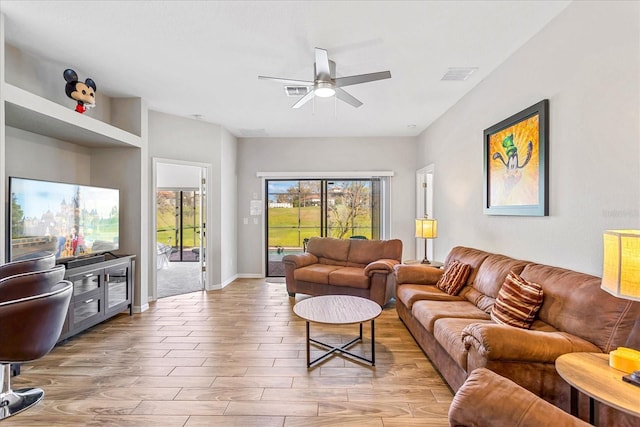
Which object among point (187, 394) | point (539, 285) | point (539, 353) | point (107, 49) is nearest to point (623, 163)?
point (539, 285)

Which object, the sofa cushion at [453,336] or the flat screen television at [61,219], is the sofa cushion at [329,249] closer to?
the sofa cushion at [453,336]

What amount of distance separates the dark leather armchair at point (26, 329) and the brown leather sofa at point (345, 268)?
2960 mm

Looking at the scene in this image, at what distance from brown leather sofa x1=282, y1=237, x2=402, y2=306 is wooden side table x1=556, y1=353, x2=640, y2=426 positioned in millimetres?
2620

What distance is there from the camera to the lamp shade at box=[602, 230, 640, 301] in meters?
1.26

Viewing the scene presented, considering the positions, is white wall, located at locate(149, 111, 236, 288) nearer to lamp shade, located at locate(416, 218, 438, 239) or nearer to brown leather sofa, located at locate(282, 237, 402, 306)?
brown leather sofa, located at locate(282, 237, 402, 306)

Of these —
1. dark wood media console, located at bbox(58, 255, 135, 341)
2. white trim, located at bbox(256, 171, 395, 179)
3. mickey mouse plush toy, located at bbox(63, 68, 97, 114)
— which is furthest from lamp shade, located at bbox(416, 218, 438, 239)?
mickey mouse plush toy, located at bbox(63, 68, 97, 114)

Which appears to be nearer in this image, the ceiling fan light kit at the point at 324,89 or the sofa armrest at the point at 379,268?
the ceiling fan light kit at the point at 324,89

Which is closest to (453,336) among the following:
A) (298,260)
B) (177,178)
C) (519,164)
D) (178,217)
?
(519,164)

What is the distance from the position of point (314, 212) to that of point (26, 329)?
484cm

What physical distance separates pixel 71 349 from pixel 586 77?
15.9ft

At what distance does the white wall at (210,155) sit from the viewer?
478 cm

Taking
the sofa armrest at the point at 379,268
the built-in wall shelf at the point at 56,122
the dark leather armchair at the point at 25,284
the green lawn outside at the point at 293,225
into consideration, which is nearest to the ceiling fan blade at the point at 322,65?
the built-in wall shelf at the point at 56,122

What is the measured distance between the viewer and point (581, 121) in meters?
2.13

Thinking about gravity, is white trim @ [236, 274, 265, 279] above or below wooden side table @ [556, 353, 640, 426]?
below
